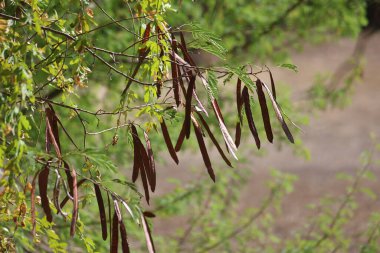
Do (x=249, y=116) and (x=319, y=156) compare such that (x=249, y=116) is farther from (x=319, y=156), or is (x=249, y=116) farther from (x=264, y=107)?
(x=319, y=156)

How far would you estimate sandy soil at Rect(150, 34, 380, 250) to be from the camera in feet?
37.3

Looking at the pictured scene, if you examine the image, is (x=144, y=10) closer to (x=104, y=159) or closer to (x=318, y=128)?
(x=104, y=159)

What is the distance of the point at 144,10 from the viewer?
2.38 metres

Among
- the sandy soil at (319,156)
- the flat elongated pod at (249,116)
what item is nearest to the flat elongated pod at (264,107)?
the flat elongated pod at (249,116)

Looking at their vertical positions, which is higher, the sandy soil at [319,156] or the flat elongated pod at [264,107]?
the sandy soil at [319,156]

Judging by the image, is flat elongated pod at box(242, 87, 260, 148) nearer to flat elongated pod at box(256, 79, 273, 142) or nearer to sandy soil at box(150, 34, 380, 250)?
Answer: flat elongated pod at box(256, 79, 273, 142)

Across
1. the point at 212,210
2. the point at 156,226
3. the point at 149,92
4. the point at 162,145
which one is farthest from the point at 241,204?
the point at 149,92

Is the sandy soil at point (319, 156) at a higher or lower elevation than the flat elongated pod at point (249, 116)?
higher

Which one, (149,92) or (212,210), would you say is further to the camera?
(212,210)

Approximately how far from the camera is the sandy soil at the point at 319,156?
37.3ft

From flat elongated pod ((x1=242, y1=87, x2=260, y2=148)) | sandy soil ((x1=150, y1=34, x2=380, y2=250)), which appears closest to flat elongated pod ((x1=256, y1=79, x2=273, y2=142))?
flat elongated pod ((x1=242, y1=87, x2=260, y2=148))

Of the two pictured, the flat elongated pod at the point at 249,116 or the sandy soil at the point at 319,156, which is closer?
the flat elongated pod at the point at 249,116

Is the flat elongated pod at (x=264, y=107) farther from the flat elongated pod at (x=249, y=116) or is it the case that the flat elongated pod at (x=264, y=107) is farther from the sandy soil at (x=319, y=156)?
the sandy soil at (x=319, y=156)

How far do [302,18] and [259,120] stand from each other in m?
1.12
